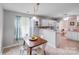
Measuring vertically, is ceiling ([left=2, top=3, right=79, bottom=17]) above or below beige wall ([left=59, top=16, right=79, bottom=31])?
above

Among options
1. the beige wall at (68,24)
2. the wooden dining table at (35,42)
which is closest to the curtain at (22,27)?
the wooden dining table at (35,42)

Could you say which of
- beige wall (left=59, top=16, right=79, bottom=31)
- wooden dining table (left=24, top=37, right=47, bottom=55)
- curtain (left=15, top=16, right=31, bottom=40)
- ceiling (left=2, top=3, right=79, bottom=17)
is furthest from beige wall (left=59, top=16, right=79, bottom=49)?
curtain (left=15, top=16, right=31, bottom=40)

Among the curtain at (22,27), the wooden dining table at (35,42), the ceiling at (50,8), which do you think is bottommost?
the wooden dining table at (35,42)

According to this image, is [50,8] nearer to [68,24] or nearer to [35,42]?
[68,24]

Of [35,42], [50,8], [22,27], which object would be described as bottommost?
[35,42]

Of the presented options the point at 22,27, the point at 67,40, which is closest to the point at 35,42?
the point at 22,27

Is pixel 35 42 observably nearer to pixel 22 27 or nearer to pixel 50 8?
pixel 22 27

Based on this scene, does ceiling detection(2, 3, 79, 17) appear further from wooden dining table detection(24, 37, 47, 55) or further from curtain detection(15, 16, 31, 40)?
wooden dining table detection(24, 37, 47, 55)

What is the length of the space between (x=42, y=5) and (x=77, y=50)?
0.87 m

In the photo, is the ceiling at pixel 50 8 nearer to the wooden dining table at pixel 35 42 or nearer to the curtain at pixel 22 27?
the curtain at pixel 22 27

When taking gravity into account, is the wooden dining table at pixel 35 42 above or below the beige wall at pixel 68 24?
below

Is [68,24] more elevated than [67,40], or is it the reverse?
[68,24]

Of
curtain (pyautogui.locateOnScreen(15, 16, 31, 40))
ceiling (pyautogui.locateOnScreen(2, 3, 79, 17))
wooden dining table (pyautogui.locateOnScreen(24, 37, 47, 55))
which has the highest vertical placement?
ceiling (pyautogui.locateOnScreen(2, 3, 79, 17))
